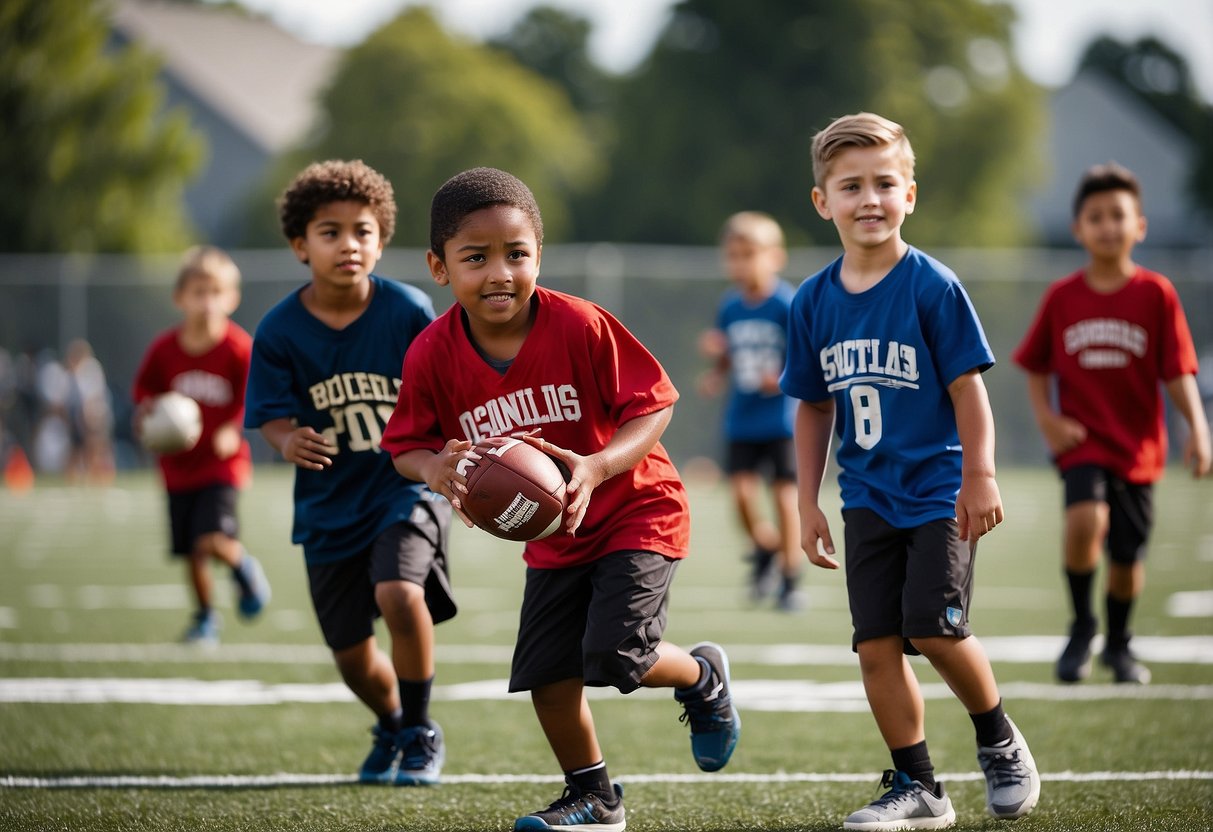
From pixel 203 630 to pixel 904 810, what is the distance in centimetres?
444

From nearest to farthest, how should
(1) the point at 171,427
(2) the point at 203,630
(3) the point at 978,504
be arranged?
(3) the point at 978,504 → (1) the point at 171,427 → (2) the point at 203,630

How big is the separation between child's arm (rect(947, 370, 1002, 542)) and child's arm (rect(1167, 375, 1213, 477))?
2266mm

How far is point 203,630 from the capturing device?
23.4 ft

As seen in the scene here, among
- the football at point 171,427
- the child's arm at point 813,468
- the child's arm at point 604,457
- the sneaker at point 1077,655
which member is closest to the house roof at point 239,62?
the football at point 171,427

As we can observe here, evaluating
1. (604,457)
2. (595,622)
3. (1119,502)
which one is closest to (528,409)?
(604,457)

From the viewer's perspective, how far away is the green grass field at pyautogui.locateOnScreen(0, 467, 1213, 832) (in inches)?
153

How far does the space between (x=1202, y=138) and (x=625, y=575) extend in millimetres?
53426

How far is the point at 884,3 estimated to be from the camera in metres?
38.1

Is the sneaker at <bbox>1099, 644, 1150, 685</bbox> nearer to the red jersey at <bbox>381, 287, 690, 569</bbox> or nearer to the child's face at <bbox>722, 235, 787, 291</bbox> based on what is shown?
the red jersey at <bbox>381, 287, 690, 569</bbox>

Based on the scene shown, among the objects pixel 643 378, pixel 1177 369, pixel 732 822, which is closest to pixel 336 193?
pixel 643 378

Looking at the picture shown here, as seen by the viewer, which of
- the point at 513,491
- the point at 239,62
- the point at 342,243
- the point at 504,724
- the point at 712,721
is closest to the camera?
the point at 513,491

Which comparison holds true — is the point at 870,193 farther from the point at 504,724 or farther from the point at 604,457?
the point at 504,724

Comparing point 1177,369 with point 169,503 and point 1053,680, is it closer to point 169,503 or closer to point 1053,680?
point 1053,680

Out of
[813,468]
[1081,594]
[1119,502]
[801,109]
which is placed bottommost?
[1081,594]
